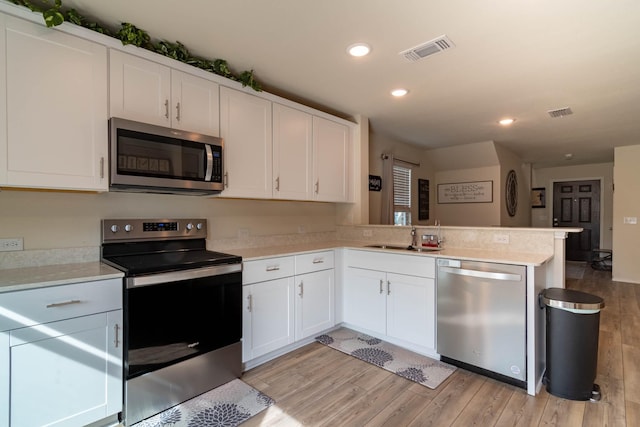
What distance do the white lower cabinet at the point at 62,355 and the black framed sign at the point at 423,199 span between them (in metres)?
4.93

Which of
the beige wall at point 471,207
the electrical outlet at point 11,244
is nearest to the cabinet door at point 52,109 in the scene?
the electrical outlet at point 11,244

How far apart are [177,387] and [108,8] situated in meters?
2.35

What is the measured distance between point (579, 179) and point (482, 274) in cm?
745

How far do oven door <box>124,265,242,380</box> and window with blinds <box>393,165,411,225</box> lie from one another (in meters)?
3.28

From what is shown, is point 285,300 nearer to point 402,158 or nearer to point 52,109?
point 52,109

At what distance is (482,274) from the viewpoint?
2.30 metres

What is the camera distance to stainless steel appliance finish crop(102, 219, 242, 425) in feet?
6.03

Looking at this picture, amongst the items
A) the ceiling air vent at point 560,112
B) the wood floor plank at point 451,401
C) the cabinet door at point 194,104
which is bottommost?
the wood floor plank at point 451,401

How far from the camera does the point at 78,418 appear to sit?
5.52ft

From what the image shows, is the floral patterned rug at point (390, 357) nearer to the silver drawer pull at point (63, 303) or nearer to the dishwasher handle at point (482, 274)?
the dishwasher handle at point (482, 274)

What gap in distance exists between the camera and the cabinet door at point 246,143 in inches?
101

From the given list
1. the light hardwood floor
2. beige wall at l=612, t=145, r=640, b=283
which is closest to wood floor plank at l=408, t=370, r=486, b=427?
the light hardwood floor

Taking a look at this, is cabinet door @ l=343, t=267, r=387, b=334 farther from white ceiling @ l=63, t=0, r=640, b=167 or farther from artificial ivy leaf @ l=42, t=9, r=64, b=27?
artificial ivy leaf @ l=42, t=9, r=64, b=27

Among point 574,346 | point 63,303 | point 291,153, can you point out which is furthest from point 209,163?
point 574,346
